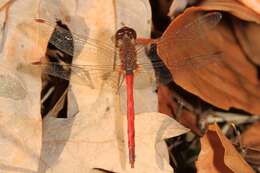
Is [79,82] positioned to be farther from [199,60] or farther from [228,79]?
[228,79]

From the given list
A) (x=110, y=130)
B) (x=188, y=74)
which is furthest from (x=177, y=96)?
(x=110, y=130)

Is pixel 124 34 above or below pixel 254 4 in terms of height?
below

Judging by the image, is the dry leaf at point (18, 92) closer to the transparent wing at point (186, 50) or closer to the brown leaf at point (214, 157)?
the transparent wing at point (186, 50)

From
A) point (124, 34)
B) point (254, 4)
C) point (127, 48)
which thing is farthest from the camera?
point (127, 48)

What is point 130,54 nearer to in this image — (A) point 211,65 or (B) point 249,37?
(A) point 211,65

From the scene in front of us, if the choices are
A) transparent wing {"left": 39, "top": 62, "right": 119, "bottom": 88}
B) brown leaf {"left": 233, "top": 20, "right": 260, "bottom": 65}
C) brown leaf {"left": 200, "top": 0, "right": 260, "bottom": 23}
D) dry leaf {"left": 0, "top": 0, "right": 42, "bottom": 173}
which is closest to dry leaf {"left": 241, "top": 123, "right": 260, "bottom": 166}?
brown leaf {"left": 233, "top": 20, "right": 260, "bottom": 65}

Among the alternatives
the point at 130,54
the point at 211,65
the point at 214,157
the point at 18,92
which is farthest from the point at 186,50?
the point at 18,92

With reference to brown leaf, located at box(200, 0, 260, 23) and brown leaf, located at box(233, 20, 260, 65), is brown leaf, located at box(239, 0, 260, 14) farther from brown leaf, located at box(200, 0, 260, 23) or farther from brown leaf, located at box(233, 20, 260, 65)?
brown leaf, located at box(233, 20, 260, 65)
